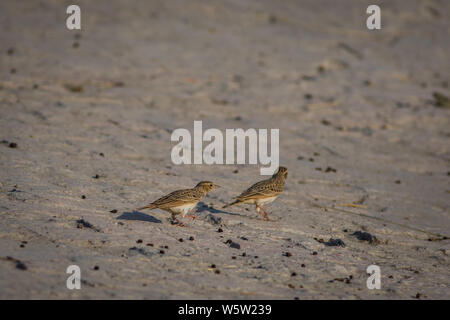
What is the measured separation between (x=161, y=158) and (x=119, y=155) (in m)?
0.89

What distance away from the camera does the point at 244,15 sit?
22156 millimetres

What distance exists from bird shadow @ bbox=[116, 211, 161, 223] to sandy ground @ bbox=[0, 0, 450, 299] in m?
0.05

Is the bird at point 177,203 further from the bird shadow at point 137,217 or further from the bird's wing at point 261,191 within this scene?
the bird's wing at point 261,191

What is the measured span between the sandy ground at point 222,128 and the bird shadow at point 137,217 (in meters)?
0.05

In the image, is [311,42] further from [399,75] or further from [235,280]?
[235,280]

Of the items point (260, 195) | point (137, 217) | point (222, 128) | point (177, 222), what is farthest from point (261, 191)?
point (222, 128)

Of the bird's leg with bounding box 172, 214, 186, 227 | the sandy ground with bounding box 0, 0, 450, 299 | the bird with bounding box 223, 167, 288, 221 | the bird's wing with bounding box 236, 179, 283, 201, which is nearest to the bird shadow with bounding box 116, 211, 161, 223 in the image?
the sandy ground with bounding box 0, 0, 450, 299

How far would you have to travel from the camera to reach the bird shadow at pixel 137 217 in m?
9.34

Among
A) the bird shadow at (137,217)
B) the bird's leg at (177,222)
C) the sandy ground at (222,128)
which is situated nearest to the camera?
the sandy ground at (222,128)

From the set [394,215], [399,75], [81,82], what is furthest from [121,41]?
[394,215]

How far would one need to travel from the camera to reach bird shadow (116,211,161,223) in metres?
9.34

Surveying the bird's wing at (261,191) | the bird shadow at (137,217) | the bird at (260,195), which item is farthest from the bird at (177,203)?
the bird's wing at (261,191)

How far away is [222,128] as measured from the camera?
1494 cm

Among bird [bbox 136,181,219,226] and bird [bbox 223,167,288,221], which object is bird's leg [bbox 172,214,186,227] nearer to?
bird [bbox 136,181,219,226]
